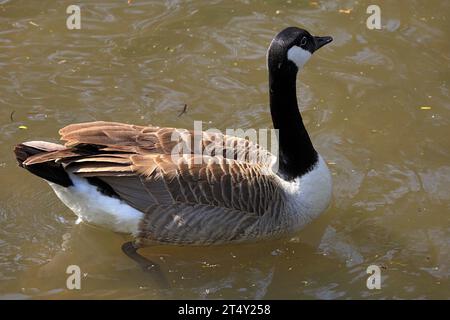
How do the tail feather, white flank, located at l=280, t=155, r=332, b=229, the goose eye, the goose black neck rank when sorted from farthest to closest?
white flank, located at l=280, t=155, r=332, b=229 → the goose black neck → the goose eye → the tail feather

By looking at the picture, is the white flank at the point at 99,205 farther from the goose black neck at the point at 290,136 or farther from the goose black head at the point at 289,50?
the goose black head at the point at 289,50

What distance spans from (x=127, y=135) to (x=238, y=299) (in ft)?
5.24

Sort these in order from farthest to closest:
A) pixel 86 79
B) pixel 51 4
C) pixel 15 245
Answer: pixel 51 4
pixel 86 79
pixel 15 245

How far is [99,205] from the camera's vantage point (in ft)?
21.1

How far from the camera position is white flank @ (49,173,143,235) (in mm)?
6414

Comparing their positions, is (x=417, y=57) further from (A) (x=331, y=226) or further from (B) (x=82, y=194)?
(B) (x=82, y=194)

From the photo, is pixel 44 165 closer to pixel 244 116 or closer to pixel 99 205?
pixel 99 205

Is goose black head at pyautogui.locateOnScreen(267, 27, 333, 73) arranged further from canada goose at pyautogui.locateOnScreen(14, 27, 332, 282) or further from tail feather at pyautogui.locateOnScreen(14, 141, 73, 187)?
tail feather at pyautogui.locateOnScreen(14, 141, 73, 187)

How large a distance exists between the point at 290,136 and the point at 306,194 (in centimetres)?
50

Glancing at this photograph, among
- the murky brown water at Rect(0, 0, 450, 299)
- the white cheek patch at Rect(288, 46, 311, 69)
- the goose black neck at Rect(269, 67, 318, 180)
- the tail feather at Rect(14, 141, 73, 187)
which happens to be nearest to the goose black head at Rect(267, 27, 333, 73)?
the white cheek patch at Rect(288, 46, 311, 69)

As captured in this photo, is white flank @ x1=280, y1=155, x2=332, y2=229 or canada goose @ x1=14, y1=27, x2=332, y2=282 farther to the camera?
white flank @ x1=280, y1=155, x2=332, y2=229

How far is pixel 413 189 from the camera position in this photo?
7.28 meters
